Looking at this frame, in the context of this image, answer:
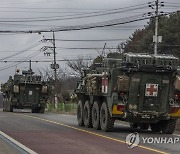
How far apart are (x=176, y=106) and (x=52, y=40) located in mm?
47479

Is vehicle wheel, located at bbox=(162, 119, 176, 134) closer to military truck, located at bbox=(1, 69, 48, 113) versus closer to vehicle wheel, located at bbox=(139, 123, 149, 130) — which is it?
vehicle wheel, located at bbox=(139, 123, 149, 130)

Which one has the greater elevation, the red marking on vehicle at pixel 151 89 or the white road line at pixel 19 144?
the red marking on vehicle at pixel 151 89

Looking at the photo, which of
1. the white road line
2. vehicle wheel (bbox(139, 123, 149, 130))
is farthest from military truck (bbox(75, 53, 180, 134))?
the white road line

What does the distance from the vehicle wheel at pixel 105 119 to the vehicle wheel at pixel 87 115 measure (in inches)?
76.2

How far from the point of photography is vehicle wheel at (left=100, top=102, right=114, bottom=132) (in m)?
19.1

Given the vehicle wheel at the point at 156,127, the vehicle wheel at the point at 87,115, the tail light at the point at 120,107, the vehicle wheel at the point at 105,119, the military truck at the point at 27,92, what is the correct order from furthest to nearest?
the military truck at the point at 27,92, the vehicle wheel at the point at 87,115, the vehicle wheel at the point at 156,127, the vehicle wheel at the point at 105,119, the tail light at the point at 120,107

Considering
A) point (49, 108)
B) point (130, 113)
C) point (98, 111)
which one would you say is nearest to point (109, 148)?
point (130, 113)

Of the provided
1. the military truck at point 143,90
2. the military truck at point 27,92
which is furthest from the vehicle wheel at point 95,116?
the military truck at point 27,92

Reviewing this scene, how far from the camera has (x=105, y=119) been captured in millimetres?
19359

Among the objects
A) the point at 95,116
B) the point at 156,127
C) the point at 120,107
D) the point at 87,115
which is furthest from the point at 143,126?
the point at 120,107

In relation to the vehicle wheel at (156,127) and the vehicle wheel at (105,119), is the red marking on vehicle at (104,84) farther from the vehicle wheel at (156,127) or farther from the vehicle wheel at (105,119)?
the vehicle wheel at (156,127)

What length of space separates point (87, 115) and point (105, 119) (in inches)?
113

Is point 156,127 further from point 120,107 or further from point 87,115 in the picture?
point 87,115

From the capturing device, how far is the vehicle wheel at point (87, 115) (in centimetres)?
2181
